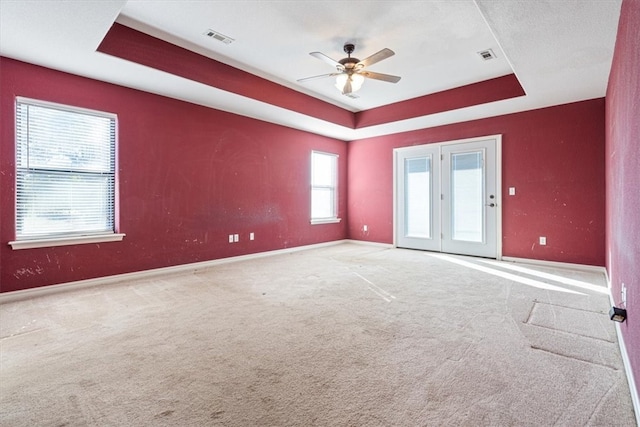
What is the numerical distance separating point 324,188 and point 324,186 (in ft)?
0.15

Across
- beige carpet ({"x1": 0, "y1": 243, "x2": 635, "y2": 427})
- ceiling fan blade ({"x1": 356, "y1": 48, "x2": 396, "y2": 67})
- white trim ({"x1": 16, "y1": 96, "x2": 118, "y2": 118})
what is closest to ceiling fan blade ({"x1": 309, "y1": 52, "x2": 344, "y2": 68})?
ceiling fan blade ({"x1": 356, "y1": 48, "x2": 396, "y2": 67})

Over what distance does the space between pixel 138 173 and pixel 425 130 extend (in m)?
4.94

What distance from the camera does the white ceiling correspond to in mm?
2428

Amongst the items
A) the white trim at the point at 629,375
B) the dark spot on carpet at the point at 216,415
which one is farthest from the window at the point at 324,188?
the dark spot on carpet at the point at 216,415

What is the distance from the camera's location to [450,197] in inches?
223

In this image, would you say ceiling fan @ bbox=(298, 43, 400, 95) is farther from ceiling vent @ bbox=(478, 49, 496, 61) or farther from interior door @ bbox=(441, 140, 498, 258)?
interior door @ bbox=(441, 140, 498, 258)

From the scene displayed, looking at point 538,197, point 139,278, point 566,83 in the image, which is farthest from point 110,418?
point 538,197

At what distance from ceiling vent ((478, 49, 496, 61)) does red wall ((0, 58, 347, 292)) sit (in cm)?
338

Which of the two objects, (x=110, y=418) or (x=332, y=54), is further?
(x=332, y=54)

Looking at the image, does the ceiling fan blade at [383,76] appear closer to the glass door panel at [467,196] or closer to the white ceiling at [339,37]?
the white ceiling at [339,37]

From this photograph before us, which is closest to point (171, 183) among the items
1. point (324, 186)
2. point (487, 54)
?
point (324, 186)

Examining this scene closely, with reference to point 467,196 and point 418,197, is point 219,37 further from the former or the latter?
point 467,196

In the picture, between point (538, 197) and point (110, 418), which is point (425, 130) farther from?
point (110, 418)

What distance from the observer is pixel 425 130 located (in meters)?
5.95
